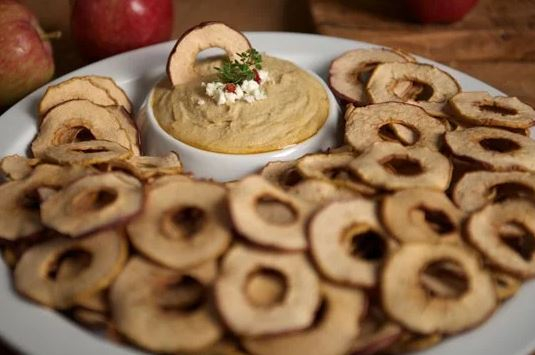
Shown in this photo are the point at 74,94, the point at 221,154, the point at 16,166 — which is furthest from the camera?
the point at 74,94

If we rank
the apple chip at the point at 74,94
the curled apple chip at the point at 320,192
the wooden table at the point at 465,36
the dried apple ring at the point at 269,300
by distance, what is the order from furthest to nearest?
1. the wooden table at the point at 465,36
2. the apple chip at the point at 74,94
3. the curled apple chip at the point at 320,192
4. the dried apple ring at the point at 269,300

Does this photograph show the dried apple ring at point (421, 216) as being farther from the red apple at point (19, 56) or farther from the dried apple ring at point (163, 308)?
the red apple at point (19, 56)

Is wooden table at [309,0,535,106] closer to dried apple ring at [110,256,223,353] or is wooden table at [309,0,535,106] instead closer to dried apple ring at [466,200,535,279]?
dried apple ring at [466,200,535,279]

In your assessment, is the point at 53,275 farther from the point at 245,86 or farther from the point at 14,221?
the point at 245,86

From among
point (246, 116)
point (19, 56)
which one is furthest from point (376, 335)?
point (19, 56)

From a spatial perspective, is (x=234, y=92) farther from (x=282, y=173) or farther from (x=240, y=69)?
(x=282, y=173)

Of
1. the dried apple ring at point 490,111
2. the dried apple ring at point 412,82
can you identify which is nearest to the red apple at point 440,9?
the dried apple ring at point 412,82

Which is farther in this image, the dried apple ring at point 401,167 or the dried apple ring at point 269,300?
the dried apple ring at point 401,167
